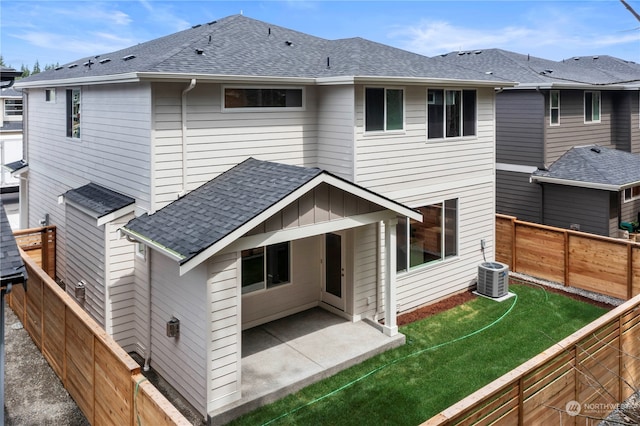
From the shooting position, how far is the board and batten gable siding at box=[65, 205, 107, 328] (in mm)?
9539

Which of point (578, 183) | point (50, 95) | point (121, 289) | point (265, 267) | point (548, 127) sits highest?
point (50, 95)


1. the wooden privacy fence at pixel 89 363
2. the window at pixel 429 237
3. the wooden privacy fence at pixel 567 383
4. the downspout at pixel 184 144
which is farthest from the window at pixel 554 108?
the wooden privacy fence at pixel 89 363

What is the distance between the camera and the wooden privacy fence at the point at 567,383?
16.6 ft

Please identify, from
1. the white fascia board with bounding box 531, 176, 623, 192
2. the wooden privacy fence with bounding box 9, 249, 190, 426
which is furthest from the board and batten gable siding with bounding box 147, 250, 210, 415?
the white fascia board with bounding box 531, 176, 623, 192

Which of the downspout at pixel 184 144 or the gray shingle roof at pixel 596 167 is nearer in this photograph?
the downspout at pixel 184 144

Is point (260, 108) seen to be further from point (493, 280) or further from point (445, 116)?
point (493, 280)

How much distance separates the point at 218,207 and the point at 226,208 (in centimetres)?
Result: 23

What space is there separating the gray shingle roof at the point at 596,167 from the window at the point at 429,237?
546cm

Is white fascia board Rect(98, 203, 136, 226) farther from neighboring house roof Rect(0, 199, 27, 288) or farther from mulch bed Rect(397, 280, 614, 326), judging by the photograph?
mulch bed Rect(397, 280, 614, 326)

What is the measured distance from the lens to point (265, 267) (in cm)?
1007

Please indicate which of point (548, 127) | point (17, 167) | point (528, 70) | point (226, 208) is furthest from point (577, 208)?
point (17, 167)

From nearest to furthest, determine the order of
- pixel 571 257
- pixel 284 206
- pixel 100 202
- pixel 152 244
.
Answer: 1. pixel 284 206
2. pixel 152 244
3. pixel 100 202
4. pixel 571 257

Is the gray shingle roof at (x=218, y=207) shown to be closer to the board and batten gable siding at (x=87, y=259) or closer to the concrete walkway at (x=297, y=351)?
the board and batten gable siding at (x=87, y=259)

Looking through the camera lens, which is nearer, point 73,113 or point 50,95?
point 73,113
